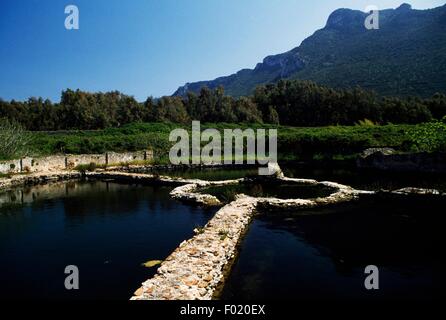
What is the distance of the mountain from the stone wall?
189 feet

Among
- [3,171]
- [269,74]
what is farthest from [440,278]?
[269,74]

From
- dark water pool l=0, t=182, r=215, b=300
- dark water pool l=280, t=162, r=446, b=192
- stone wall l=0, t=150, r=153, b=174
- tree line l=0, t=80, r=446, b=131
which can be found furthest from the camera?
tree line l=0, t=80, r=446, b=131

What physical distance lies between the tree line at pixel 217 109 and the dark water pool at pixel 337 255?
51.3 m

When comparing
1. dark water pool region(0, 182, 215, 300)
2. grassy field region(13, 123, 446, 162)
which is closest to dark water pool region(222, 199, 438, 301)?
dark water pool region(0, 182, 215, 300)

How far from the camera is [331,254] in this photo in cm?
1208

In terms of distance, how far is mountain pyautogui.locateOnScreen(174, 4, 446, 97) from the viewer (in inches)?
2968

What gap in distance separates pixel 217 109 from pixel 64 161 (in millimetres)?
40405

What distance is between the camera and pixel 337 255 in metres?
12.0

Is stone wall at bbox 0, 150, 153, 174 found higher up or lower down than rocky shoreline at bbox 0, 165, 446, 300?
higher up

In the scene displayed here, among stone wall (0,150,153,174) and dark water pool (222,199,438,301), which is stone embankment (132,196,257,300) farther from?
stone wall (0,150,153,174)

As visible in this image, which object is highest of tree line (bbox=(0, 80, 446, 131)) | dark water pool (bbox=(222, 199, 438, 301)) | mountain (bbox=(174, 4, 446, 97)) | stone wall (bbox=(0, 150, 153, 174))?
mountain (bbox=(174, 4, 446, 97))

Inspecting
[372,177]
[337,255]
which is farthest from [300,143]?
[337,255]

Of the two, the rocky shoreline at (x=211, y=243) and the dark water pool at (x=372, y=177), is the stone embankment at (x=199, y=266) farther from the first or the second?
the dark water pool at (x=372, y=177)
